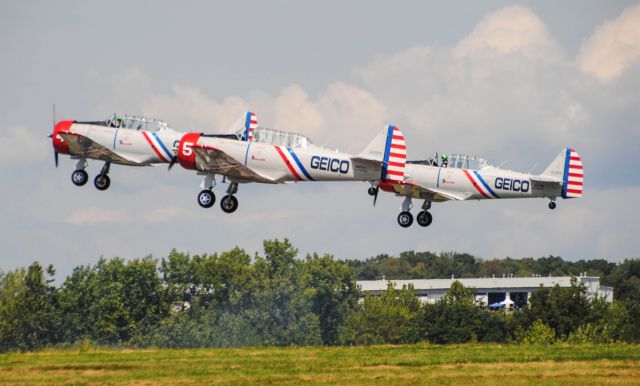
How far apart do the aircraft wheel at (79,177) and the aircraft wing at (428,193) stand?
45.4 feet

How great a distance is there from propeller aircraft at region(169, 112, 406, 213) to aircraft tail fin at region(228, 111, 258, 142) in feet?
0.22

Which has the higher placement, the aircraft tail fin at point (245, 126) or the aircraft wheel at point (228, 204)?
the aircraft tail fin at point (245, 126)

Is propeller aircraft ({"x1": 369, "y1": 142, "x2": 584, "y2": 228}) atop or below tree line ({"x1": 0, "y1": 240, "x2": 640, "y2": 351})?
atop

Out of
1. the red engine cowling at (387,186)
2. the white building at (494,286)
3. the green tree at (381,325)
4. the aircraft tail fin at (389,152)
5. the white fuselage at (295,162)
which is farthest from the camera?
the white building at (494,286)

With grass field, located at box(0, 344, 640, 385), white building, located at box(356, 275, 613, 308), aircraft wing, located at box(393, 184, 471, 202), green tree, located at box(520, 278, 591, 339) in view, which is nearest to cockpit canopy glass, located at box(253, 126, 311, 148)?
aircraft wing, located at box(393, 184, 471, 202)

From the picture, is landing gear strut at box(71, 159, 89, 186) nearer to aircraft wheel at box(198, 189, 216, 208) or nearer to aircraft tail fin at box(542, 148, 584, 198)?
aircraft wheel at box(198, 189, 216, 208)

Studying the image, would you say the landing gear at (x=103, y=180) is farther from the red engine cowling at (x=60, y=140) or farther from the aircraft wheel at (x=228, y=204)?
the aircraft wheel at (x=228, y=204)

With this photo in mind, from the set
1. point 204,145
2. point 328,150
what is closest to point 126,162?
point 204,145

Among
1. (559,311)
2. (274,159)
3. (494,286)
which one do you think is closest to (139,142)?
(274,159)

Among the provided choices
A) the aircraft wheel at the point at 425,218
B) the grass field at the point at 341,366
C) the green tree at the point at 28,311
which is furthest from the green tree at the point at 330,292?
the grass field at the point at 341,366

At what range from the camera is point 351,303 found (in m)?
117

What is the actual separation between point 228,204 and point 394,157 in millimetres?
7372

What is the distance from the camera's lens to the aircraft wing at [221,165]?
4834cm

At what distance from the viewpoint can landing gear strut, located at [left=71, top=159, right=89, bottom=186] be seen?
51.6 metres
